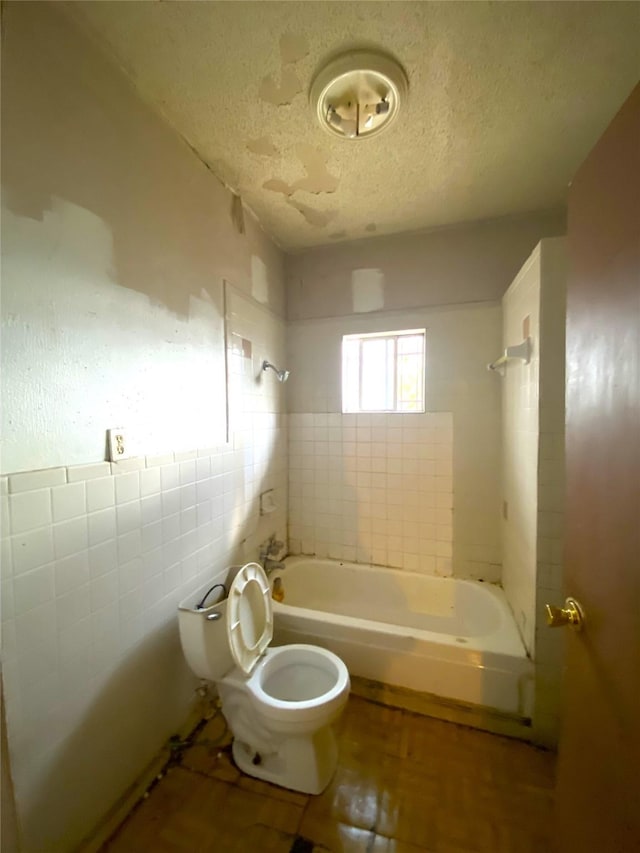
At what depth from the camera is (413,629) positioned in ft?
5.75

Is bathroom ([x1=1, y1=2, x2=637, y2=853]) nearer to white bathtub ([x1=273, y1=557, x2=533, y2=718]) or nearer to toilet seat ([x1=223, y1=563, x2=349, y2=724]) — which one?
white bathtub ([x1=273, y1=557, x2=533, y2=718])

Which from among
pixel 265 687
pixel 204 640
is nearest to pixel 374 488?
pixel 265 687

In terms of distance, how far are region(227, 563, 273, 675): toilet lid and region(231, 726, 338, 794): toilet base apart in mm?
311

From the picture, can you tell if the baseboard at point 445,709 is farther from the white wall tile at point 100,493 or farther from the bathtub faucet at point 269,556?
the white wall tile at point 100,493

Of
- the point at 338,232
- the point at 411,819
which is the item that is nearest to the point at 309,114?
the point at 338,232

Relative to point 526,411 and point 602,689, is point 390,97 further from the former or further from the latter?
point 602,689

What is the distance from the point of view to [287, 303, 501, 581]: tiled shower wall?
7.07ft

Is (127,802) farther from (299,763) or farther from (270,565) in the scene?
(270,565)

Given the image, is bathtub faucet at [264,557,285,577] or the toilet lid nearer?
the toilet lid

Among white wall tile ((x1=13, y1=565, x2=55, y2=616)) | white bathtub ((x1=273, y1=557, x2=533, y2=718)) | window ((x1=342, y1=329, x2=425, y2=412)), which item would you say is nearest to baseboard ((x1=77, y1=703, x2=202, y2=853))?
white bathtub ((x1=273, y1=557, x2=533, y2=718))

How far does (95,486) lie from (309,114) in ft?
5.09

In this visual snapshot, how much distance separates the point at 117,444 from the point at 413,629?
5.36 feet

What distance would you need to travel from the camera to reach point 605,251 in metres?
0.70

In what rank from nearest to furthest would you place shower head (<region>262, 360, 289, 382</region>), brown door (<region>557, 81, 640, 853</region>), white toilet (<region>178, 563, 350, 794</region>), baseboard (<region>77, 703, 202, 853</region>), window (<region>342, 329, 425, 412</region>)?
1. brown door (<region>557, 81, 640, 853</region>)
2. baseboard (<region>77, 703, 202, 853</region>)
3. white toilet (<region>178, 563, 350, 794</region>)
4. shower head (<region>262, 360, 289, 382</region>)
5. window (<region>342, 329, 425, 412</region>)
